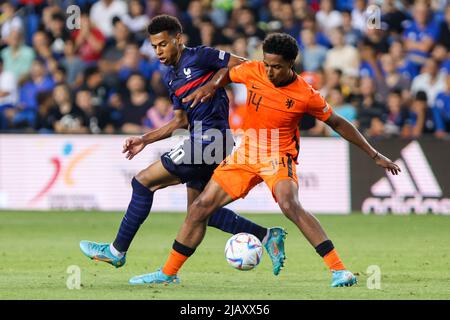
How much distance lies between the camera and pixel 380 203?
16641 millimetres

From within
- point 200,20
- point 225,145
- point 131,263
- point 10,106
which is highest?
point 200,20

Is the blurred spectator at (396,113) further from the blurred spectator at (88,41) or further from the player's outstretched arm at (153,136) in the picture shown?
the player's outstretched arm at (153,136)

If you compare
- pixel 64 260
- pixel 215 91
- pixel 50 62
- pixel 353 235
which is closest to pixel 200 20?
pixel 50 62

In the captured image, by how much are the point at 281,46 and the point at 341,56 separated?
1011 cm

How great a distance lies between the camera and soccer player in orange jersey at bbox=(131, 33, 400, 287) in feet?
28.6

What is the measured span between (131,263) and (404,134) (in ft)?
24.2

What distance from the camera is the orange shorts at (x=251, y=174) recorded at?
889 cm

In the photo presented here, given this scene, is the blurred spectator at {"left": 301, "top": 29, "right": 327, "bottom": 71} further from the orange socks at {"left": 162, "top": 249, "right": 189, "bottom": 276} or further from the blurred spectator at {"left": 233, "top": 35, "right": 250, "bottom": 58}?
the orange socks at {"left": 162, "top": 249, "right": 189, "bottom": 276}

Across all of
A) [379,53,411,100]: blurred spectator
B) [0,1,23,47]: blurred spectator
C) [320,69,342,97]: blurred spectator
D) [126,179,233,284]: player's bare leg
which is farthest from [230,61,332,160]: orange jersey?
[0,1,23,47]: blurred spectator

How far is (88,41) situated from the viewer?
1959cm

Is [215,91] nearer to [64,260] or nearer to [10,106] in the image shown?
[64,260]

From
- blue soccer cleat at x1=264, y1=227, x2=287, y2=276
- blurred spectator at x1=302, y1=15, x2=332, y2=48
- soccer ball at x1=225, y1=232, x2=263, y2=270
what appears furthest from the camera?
blurred spectator at x1=302, y1=15, x2=332, y2=48

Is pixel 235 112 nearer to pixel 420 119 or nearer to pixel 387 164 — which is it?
pixel 420 119

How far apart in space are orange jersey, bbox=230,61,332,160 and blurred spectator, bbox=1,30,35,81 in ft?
35.7
